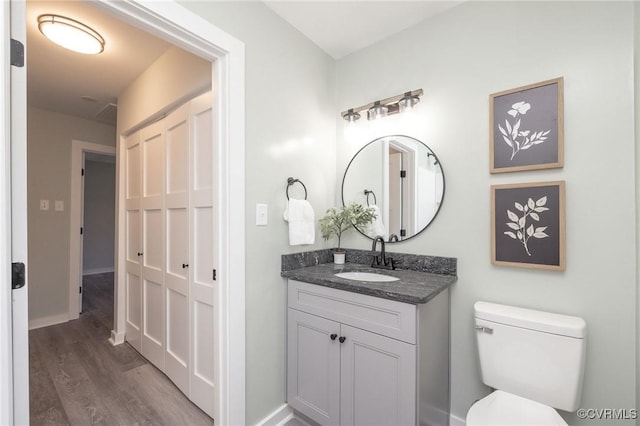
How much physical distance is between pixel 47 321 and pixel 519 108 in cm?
481

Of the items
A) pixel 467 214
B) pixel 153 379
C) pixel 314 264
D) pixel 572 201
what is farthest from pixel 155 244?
pixel 572 201

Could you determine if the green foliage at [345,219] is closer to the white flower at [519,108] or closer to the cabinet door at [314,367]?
the cabinet door at [314,367]

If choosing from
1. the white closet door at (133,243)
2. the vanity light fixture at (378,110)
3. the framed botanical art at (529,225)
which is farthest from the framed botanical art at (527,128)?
the white closet door at (133,243)

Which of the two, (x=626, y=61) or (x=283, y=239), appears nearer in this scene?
(x=626, y=61)

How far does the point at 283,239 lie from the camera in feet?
5.68

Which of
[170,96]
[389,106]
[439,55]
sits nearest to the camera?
[439,55]

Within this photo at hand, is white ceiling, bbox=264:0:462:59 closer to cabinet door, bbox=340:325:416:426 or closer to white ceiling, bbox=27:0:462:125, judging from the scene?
white ceiling, bbox=27:0:462:125

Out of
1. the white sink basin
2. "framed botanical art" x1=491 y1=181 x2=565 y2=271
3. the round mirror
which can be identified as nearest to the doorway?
the white sink basin

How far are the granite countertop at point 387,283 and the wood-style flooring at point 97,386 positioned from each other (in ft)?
3.56

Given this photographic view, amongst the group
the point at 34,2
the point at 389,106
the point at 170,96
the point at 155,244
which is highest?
the point at 34,2

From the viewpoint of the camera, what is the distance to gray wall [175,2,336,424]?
4.97 feet

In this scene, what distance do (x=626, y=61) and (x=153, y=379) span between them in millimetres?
3303

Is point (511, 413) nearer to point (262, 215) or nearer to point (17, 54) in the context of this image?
point (262, 215)

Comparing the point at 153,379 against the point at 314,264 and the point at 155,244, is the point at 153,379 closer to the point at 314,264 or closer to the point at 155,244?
the point at 155,244
